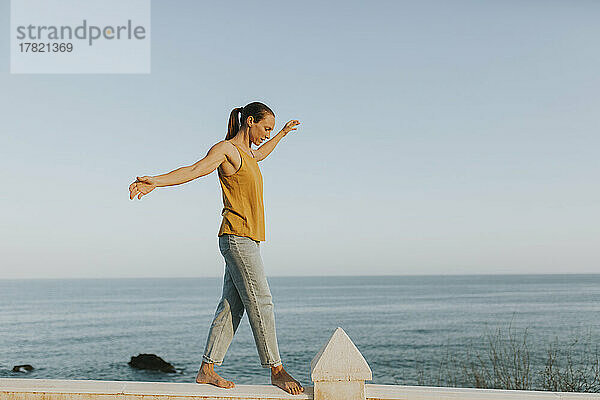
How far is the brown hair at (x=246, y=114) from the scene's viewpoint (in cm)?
322

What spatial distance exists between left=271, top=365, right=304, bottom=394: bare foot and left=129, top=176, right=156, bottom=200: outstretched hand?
1.07 metres

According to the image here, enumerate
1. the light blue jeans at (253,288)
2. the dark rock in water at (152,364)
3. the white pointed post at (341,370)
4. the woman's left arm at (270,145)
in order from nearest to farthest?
the white pointed post at (341,370)
the light blue jeans at (253,288)
the woman's left arm at (270,145)
the dark rock in water at (152,364)

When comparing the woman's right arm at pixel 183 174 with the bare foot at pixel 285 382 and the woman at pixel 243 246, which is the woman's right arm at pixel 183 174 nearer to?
the woman at pixel 243 246

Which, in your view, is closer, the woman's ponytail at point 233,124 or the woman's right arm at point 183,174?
the woman's right arm at point 183,174

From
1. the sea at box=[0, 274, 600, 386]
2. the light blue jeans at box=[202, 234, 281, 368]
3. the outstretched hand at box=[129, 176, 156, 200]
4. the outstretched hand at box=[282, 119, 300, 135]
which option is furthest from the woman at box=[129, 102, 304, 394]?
the sea at box=[0, 274, 600, 386]

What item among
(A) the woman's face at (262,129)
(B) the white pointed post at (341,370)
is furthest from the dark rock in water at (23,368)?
(B) the white pointed post at (341,370)

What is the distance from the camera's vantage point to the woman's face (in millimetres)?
3221

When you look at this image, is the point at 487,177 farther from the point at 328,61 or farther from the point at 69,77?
the point at 69,77

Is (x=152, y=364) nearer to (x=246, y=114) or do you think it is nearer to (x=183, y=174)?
(x=246, y=114)

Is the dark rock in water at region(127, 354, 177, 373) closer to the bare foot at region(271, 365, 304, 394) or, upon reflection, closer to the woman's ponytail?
the bare foot at region(271, 365, 304, 394)

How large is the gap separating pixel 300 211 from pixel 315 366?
48.3 meters

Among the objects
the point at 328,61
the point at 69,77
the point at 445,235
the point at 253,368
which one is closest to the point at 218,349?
the point at 253,368

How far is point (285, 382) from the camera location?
307cm

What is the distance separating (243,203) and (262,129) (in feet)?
1.27
